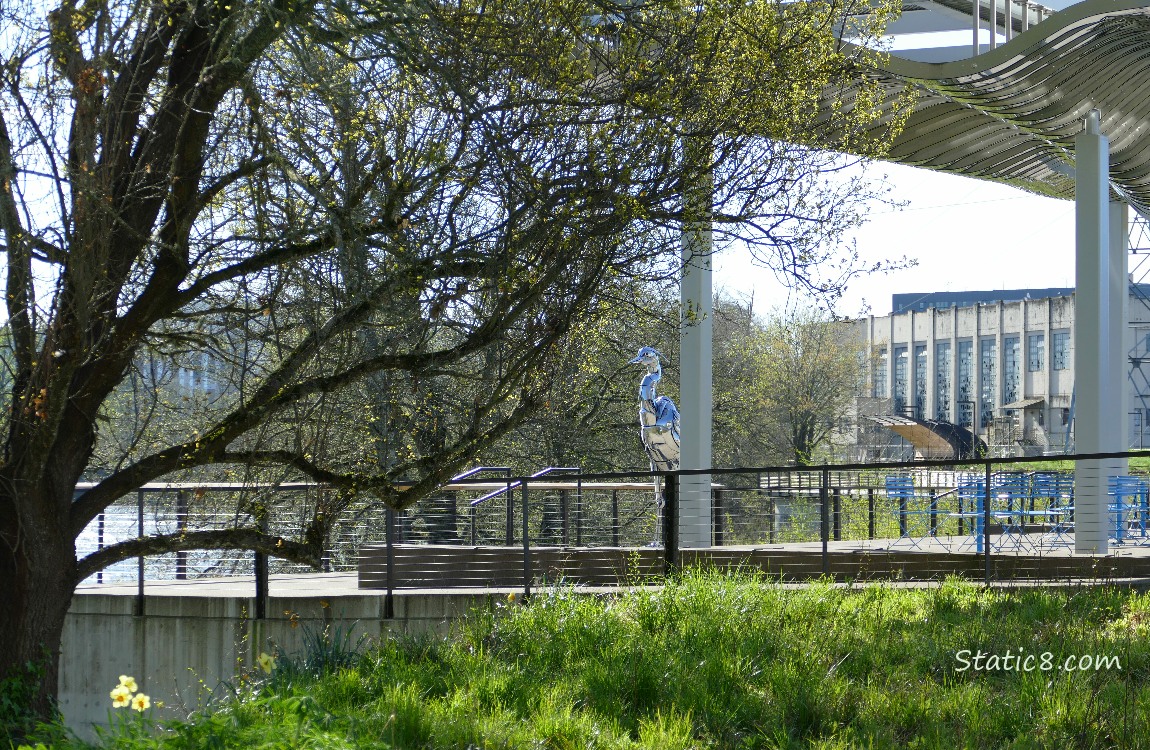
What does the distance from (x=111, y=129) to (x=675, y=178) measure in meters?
3.29

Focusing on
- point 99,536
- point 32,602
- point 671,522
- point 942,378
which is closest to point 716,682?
point 32,602

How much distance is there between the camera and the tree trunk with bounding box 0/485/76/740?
745 centimetres

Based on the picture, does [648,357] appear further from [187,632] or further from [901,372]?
[901,372]

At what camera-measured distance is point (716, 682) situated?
6414mm

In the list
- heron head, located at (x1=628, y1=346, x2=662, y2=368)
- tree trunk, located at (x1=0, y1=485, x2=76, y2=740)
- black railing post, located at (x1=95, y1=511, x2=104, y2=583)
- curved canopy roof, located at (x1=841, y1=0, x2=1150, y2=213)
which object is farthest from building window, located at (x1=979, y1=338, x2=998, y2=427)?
tree trunk, located at (x1=0, y1=485, x2=76, y2=740)

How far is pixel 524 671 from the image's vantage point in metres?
6.79

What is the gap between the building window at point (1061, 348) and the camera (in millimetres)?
58562

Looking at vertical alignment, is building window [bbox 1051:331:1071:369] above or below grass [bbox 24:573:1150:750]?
above

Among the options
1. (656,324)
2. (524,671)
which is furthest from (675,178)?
(656,324)

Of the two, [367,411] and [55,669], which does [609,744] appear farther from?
[367,411]

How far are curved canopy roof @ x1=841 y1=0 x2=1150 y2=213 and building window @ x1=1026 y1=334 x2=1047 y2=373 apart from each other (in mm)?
43653

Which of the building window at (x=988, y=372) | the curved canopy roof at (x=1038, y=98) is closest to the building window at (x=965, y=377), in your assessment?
the building window at (x=988, y=372)

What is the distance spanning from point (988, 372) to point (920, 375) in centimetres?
557

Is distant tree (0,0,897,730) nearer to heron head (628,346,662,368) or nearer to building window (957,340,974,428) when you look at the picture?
heron head (628,346,662,368)
